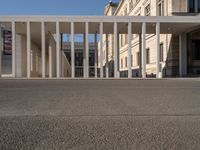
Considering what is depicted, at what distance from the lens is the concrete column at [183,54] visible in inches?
1315

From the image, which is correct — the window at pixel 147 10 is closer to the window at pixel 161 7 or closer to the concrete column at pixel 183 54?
the window at pixel 161 7

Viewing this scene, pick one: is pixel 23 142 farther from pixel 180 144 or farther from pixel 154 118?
pixel 154 118

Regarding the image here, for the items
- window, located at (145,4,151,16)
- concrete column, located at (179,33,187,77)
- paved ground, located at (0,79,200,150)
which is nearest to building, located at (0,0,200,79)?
concrete column, located at (179,33,187,77)

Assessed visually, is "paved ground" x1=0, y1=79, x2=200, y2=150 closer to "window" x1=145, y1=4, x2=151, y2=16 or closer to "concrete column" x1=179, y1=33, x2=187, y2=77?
"concrete column" x1=179, y1=33, x2=187, y2=77

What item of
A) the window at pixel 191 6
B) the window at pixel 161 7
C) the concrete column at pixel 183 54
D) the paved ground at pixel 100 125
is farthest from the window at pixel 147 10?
the paved ground at pixel 100 125

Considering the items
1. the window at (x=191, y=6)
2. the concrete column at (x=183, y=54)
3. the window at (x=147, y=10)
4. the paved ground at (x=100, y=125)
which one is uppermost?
the window at (x=147, y=10)

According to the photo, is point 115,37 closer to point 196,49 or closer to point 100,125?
point 196,49

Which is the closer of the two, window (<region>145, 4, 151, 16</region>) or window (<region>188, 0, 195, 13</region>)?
window (<region>188, 0, 195, 13</region>)

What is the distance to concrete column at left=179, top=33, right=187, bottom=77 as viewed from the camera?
3341 centimetres

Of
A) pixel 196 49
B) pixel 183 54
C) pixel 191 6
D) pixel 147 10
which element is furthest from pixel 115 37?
pixel 147 10

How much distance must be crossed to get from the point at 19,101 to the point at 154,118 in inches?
190

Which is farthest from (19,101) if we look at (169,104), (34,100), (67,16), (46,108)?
(67,16)

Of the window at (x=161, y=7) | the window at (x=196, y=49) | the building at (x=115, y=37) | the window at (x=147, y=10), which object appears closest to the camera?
the building at (x=115, y=37)

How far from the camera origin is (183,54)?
3369 cm
